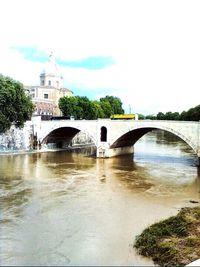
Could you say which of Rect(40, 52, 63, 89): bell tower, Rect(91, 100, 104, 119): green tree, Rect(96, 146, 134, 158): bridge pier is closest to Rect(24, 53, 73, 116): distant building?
Rect(40, 52, 63, 89): bell tower

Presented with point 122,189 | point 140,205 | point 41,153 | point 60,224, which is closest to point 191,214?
point 140,205

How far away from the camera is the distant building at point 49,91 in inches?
3488

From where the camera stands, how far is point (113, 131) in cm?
4634

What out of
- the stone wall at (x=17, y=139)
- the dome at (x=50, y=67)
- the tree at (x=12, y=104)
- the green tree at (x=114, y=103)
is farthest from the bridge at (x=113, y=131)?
the dome at (x=50, y=67)

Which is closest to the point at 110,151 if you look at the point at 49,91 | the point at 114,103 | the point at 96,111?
the point at 96,111

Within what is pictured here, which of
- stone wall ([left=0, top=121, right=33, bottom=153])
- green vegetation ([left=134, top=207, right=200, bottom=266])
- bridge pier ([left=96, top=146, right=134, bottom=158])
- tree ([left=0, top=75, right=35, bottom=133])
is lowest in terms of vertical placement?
green vegetation ([left=134, top=207, right=200, bottom=266])

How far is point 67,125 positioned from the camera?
50.5 metres

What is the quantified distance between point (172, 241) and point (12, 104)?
33400mm

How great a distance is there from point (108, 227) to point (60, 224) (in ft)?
7.21

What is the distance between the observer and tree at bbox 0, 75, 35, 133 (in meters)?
43.5

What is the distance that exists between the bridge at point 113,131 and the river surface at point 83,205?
11.6 feet

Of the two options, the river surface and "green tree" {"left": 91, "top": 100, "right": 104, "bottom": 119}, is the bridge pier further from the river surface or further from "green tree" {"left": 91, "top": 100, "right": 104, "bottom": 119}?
"green tree" {"left": 91, "top": 100, "right": 104, "bottom": 119}

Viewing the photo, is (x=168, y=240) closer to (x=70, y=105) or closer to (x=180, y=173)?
(x=180, y=173)

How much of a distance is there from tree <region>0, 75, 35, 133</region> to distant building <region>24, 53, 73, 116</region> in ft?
125
